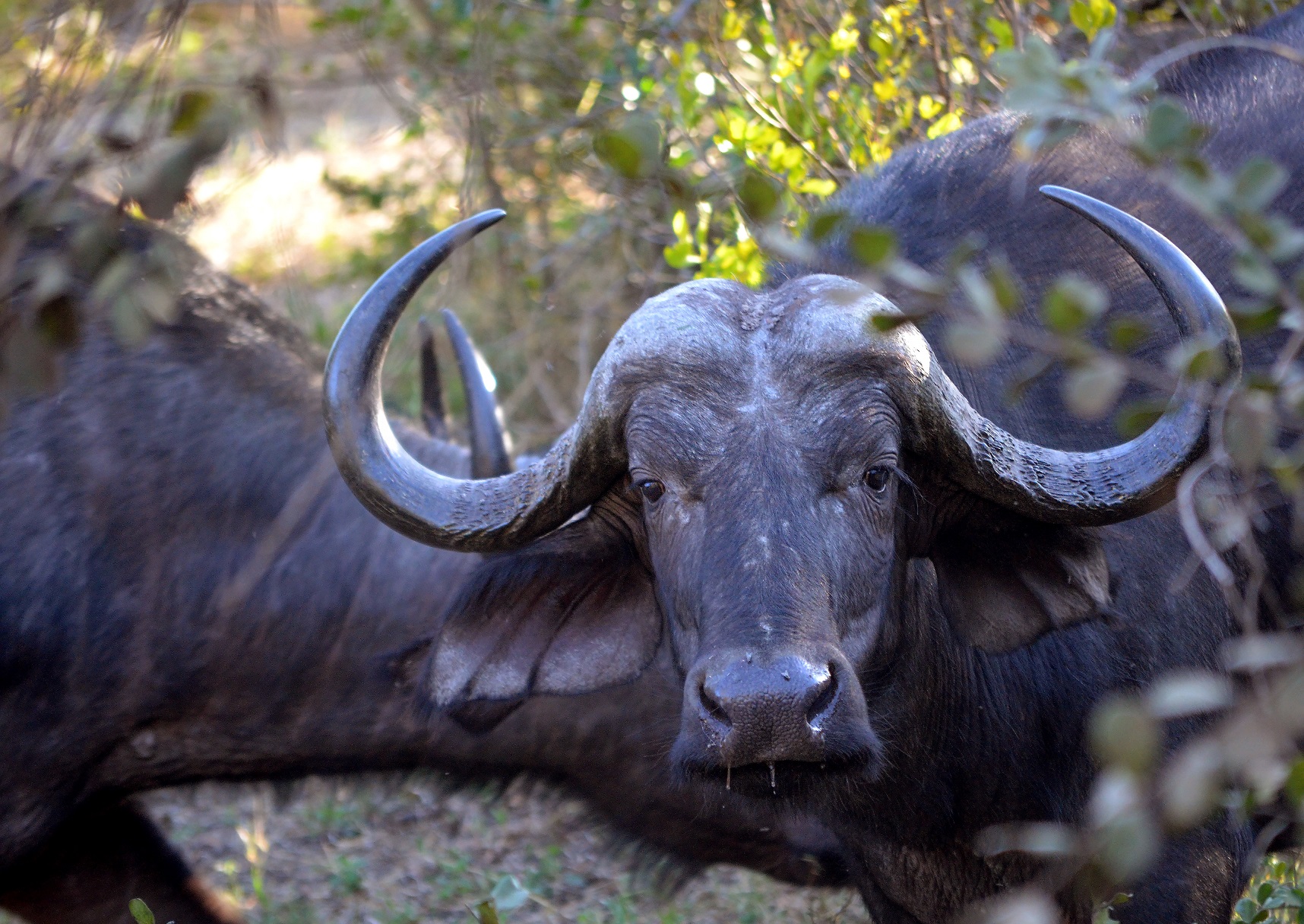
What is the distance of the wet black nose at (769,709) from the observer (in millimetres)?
2029

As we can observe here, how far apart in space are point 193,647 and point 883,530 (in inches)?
90.3

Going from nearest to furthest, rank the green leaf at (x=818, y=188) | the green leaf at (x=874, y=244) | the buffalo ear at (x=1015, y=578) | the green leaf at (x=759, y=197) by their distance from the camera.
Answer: the green leaf at (x=874, y=244), the green leaf at (x=759, y=197), the buffalo ear at (x=1015, y=578), the green leaf at (x=818, y=188)

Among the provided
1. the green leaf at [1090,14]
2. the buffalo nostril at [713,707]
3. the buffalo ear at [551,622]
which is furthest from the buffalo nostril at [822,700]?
the green leaf at [1090,14]

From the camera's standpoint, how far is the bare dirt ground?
13.1 ft

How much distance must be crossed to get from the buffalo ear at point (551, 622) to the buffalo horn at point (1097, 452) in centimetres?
79

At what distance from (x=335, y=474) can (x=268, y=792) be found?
1.09 m

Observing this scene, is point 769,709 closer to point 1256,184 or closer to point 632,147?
point 632,147

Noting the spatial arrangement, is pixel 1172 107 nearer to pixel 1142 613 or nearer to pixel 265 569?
pixel 1142 613

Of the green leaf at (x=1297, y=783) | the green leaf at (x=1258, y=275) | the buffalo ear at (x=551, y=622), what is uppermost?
the green leaf at (x=1258, y=275)

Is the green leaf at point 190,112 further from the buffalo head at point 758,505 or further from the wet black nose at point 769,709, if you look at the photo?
the wet black nose at point 769,709

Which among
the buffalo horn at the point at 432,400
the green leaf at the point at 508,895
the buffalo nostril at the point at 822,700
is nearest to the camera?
the green leaf at the point at 508,895

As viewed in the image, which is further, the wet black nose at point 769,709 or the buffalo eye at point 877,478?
the buffalo eye at point 877,478

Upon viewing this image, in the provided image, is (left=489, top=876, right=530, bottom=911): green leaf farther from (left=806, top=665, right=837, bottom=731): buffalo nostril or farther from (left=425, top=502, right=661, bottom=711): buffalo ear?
(left=425, top=502, right=661, bottom=711): buffalo ear

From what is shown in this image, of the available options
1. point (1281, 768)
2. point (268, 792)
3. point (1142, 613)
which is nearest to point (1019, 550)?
point (1142, 613)
